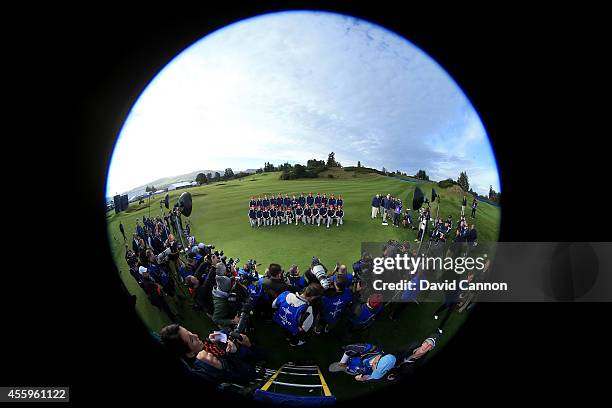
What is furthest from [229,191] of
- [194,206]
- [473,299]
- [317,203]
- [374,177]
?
[473,299]

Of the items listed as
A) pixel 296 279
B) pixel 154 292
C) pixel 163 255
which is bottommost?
pixel 154 292

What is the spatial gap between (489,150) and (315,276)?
2725mm

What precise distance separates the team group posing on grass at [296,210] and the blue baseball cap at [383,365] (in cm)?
183

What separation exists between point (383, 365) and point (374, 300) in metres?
0.97

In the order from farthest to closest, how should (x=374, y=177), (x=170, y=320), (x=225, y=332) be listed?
(x=170, y=320) → (x=225, y=332) → (x=374, y=177)

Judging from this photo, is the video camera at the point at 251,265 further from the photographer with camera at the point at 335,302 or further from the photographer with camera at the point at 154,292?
the photographer with camera at the point at 154,292

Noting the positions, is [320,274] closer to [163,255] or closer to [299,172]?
[299,172]

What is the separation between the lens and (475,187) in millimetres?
3475

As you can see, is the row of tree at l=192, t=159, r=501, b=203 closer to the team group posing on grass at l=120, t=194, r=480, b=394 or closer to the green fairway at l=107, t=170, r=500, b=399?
the green fairway at l=107, t=170, r=500, b=399

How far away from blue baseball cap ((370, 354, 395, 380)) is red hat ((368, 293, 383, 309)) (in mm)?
782

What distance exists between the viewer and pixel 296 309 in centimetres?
319

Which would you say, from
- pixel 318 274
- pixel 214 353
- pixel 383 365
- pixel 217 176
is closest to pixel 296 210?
pixel 318 274

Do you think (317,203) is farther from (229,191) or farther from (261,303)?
(261,303)

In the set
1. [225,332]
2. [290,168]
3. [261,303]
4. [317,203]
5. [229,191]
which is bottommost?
[225,332]
